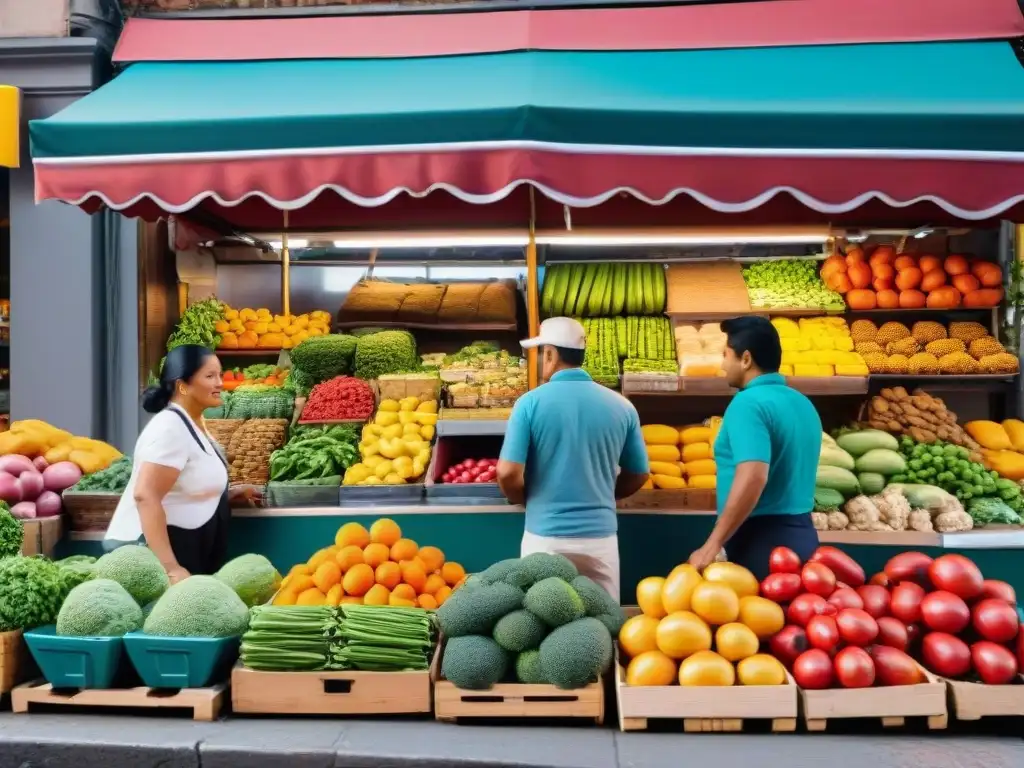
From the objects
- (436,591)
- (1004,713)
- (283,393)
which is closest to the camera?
(1004,713)

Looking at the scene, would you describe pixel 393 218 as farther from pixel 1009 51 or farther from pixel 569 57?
pixel 1009 51

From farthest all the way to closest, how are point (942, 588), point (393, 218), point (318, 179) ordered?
point (393, 218)
point (318, 179)
point (942, 588)

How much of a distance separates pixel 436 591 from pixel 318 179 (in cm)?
201

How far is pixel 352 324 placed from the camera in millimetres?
7801

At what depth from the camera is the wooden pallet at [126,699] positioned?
2.83 metres

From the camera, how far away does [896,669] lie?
266 cm

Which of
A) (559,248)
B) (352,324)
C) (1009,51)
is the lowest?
(352,324)

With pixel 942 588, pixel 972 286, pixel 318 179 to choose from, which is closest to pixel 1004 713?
pixel 942 588

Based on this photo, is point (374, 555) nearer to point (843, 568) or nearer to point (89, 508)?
point (843, 568)

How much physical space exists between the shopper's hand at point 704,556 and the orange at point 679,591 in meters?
0.65

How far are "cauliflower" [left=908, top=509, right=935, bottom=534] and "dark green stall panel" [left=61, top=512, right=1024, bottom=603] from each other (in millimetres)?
1244

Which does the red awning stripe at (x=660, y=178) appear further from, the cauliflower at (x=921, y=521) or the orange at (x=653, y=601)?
the cauliflower at (x=921, y=521)

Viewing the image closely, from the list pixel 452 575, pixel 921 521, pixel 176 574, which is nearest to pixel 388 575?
pixel 452 575

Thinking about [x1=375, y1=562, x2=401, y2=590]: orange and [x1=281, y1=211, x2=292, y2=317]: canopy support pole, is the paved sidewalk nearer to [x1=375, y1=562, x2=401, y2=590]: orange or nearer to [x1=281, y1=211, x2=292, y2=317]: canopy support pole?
[x1=375, y1=562, x2=401, y2=590]: orange
